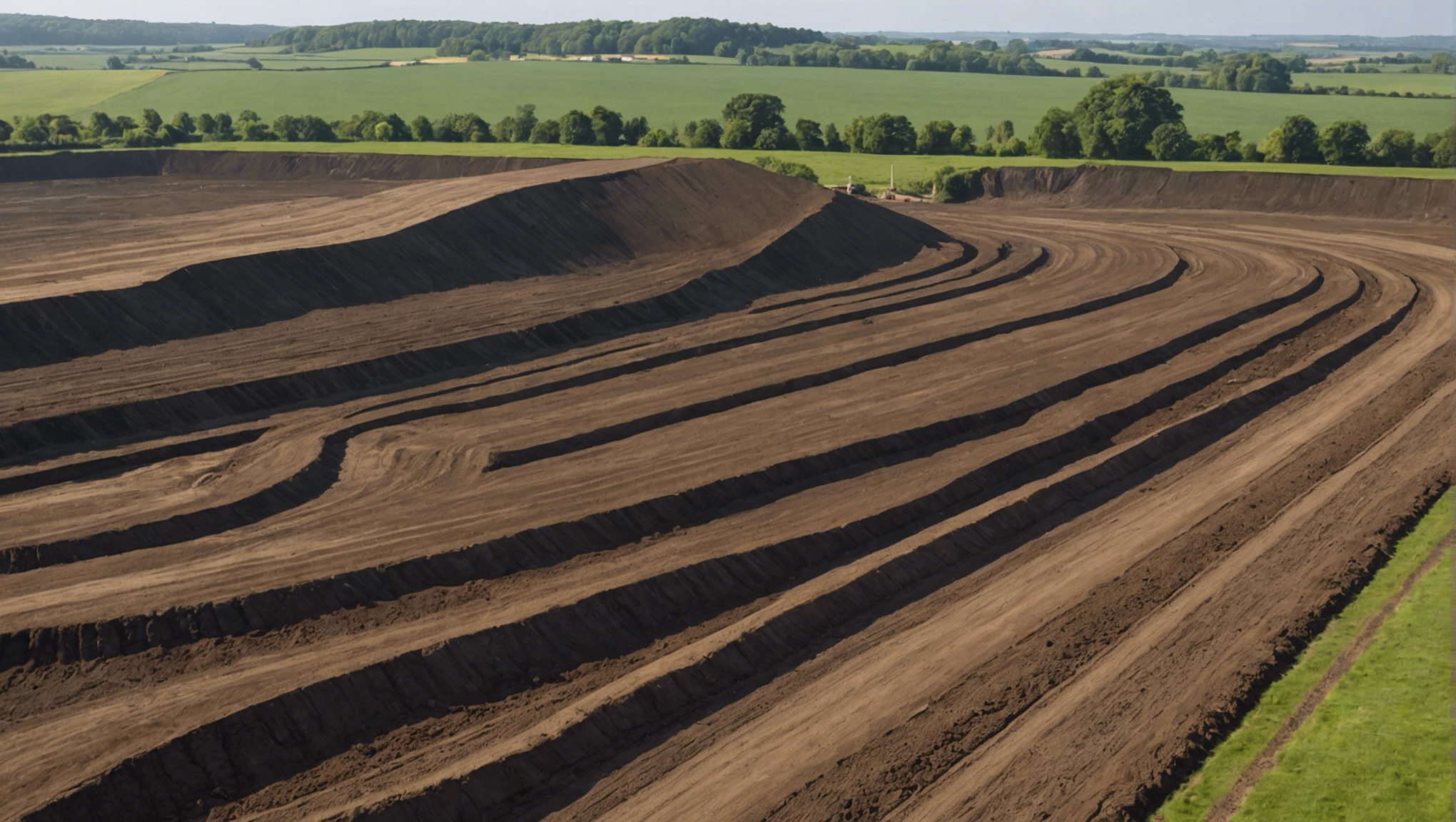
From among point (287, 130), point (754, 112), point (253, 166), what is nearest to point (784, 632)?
point (253, 166)

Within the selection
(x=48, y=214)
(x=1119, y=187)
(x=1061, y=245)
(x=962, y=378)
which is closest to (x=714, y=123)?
(x=1119, y=187)

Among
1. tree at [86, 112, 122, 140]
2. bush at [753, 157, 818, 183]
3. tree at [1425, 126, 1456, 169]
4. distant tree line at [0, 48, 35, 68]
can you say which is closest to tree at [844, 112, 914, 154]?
bush at [753, 157, 818, 183]

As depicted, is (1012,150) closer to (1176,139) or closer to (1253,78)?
(1176,139)

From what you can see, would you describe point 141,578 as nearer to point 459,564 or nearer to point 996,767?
point 459,564

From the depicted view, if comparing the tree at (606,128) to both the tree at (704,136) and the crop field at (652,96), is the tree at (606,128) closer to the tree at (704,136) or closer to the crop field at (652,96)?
the tree at (704,136)

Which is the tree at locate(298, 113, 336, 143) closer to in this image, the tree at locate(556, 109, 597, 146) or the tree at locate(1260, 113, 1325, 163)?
the tree at locate(556, 109, 597, 146)

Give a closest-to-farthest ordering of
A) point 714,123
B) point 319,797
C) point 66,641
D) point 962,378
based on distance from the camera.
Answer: point 319,797
point 66,641
point 962,378
point 714,123

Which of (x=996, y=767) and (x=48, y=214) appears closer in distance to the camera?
(x=996, y=767)
